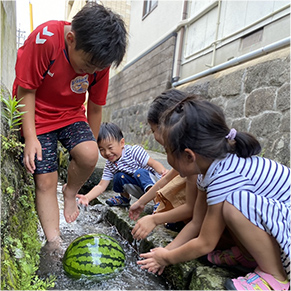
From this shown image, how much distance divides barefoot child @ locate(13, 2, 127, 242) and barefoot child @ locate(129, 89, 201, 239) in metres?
0.52

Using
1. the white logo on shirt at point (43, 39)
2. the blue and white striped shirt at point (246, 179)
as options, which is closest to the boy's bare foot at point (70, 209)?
the white logo on shirt at point (43, 39)

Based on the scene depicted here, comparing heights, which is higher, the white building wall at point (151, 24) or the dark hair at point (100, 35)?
the white building wall at point (151, 24)

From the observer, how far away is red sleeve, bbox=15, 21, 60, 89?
2.30 meters

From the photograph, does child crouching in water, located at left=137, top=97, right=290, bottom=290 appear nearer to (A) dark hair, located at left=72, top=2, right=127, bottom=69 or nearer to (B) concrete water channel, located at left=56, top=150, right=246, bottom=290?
(B) concrete water channel, located at left=56, top=150, right=246, bottom=290

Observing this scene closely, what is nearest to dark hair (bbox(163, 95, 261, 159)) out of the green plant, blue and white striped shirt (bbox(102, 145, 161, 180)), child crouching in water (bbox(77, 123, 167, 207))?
the green plant

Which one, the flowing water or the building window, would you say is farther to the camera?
the building window

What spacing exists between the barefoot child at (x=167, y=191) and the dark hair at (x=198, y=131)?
1.01 ft

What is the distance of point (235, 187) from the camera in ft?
5.25

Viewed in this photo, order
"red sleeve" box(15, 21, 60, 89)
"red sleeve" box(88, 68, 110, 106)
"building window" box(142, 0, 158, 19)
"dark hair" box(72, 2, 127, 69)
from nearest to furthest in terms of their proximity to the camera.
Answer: "dark hair" box(72, 2, 127, 69), "red sleeve" box(15, 21, 60, 89), "red sleeve" box(88, 68, 110, 106), "building window" box(142, 0, 158, 19)

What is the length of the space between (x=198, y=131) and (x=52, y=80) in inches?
57.9

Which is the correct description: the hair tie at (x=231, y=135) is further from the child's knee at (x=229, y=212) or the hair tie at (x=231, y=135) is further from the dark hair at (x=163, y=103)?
the dark hair at (x=163, y=103)

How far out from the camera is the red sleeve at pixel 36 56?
90.4 inches

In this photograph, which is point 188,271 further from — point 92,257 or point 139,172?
point 139,172

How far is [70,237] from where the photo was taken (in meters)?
2.76
